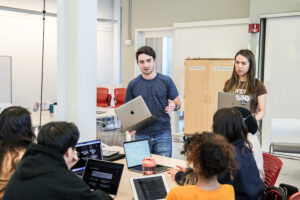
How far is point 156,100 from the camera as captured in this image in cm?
299

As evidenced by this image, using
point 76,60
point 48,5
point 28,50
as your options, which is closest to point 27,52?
point 28,50

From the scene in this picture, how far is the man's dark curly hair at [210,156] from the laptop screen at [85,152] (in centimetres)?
103

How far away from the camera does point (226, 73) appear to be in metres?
6.25

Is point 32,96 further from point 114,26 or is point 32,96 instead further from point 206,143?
point 206,143

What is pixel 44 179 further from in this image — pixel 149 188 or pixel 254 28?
pixel 254 28

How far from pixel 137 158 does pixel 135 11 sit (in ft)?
20.4

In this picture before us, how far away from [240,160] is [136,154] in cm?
94

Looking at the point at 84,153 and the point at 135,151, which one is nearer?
the point at 84,153

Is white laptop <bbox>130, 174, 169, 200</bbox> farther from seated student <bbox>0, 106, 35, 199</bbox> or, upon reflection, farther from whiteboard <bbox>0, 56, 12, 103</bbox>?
whiteboard <bbox>0, 56, 12, 103</bbox>

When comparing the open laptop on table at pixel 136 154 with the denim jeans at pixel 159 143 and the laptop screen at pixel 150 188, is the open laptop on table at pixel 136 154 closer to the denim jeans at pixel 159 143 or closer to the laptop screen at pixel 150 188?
the denim jeans at pixel 159 143

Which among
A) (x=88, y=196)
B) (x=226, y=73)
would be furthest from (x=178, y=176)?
(x=226, y=73)

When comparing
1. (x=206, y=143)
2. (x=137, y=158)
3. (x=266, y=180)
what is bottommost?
(x=266, y=180)

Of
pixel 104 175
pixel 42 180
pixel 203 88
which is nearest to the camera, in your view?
pixel 42 180

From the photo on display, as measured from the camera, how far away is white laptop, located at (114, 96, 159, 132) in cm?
278
